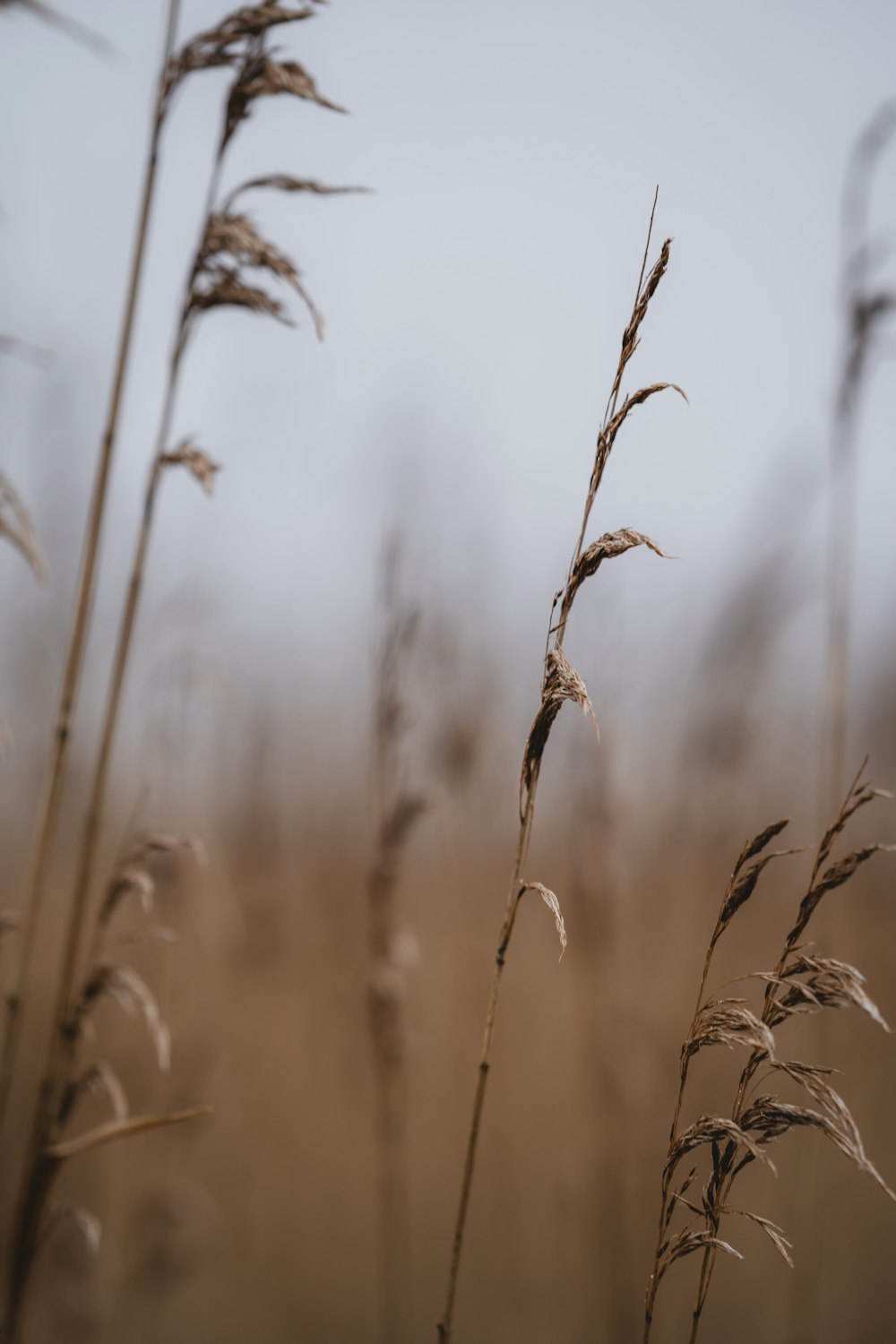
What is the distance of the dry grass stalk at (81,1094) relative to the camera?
1076 millimetres

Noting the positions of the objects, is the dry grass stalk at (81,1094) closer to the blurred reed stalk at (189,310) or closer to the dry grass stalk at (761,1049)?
the blurred reed stalk at (189,310)

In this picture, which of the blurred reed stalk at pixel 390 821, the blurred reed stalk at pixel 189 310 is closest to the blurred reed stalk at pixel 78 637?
the blurred reed stalk at pixel 189 310

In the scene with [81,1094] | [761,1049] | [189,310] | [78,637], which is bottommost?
[81,1094]

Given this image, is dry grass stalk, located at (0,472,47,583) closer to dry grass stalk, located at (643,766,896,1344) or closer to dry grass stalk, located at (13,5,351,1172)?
dry grass stalk, located at (13,5,351,1172)

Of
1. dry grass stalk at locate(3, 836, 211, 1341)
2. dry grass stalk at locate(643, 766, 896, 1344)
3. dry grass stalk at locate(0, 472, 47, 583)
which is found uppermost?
dry grass stalk at locate(0, 472, 47, 583)

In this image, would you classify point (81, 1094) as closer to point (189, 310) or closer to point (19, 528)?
point (19, 528)

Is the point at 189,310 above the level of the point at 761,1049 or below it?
above

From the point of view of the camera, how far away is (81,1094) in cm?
116

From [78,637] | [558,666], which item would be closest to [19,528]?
[78,637]

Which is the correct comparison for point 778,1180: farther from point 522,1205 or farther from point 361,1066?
point 361,1066

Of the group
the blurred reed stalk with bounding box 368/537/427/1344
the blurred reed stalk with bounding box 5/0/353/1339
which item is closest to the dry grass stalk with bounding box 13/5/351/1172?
the blurred reed stalk with bounding box 5/0/353/1339

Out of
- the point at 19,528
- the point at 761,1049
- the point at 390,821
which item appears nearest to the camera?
the point at 761,1049

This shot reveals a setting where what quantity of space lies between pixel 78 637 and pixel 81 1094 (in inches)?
24.7

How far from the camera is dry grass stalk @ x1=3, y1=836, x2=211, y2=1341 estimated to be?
1076 millimetres
